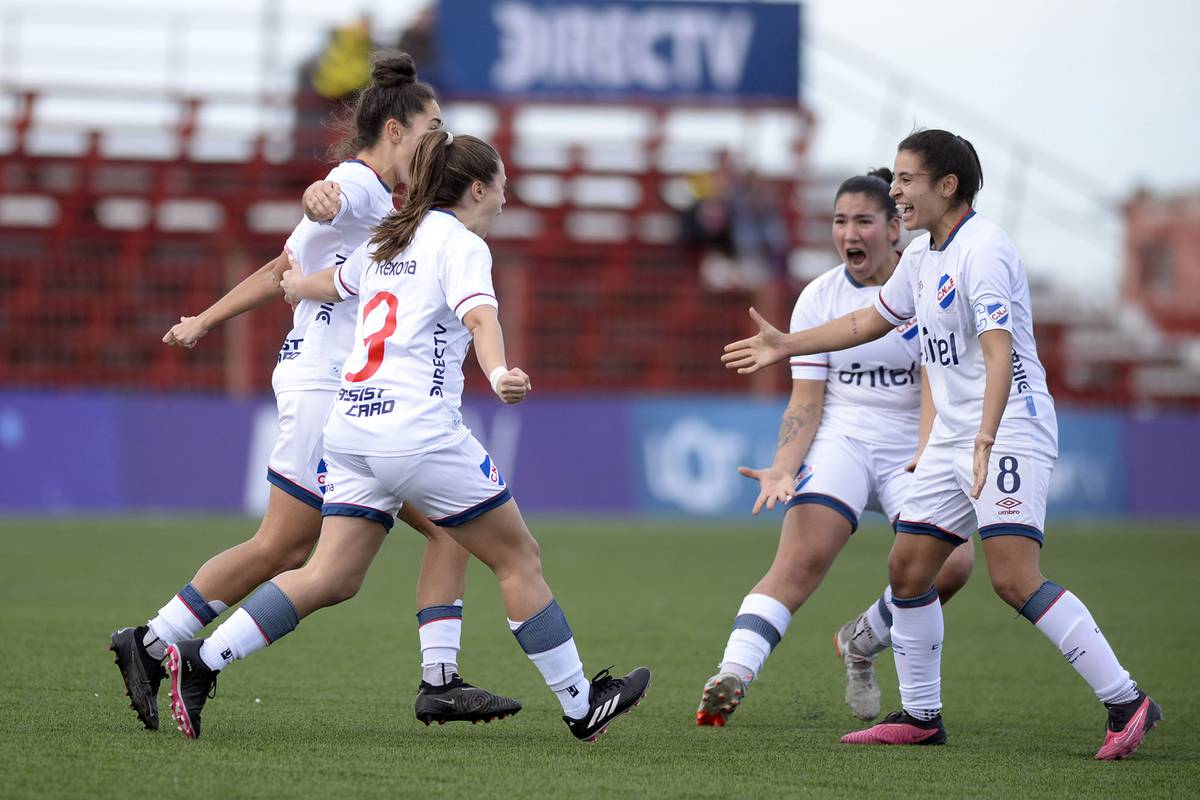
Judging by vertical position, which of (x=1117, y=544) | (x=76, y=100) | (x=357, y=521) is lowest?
(x=1117, y=544)

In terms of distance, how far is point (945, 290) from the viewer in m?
5.35

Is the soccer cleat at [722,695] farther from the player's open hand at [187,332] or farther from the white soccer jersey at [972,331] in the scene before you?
the player's open hand at [187,332]

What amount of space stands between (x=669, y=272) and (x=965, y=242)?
15.5 meters

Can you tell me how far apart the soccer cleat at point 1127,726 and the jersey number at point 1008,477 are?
790 mm

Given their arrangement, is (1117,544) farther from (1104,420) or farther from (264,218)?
(264,218)

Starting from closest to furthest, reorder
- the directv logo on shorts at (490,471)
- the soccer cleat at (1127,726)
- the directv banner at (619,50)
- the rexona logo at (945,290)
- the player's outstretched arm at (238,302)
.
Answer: the directv logo on shorts at (490,471) < the soccer cleat at (1127,726) < the rexona logo at (945,290) < the player's outstretched arm at (238,302) < the directv banner at (619,50)

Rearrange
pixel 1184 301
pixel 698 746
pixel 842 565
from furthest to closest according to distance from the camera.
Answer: pixel 1184 301
pixel 842 565
pixel 698 746

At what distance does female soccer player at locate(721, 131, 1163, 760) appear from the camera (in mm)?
5215

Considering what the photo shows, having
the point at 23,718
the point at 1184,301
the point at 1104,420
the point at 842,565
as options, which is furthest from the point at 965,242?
the point at 1184,301

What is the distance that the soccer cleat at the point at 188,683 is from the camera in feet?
16.3

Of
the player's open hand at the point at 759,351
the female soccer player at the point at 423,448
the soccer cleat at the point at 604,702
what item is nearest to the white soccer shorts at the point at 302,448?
the female soccer player at the point at 423,448

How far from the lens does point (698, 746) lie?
5234 mm

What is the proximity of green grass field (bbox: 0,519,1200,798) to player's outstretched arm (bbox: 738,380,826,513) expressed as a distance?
877 mm

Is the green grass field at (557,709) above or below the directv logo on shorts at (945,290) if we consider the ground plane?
below
